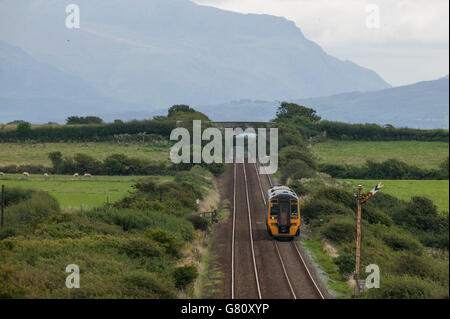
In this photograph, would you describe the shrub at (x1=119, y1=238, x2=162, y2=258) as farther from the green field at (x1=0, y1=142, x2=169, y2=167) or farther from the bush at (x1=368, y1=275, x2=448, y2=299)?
the green field at (x1=0, y1=142, x2=169, y2=167)

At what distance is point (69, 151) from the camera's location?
87.6m

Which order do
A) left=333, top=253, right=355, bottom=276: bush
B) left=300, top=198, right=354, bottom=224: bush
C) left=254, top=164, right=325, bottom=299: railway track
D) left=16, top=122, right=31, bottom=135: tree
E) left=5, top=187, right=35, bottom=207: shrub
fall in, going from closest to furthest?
left=254, top=164, right=325, bottom=299: railway track
left=333, top=253, right=355, bottom=276: bush
left=5, top=187, right=35, bottom=207: shrub
left=300, top=198, right=354, bottom=224: bush
left=16, top=122, right=31, bottom=135: tree

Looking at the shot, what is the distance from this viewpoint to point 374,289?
84.0 feet

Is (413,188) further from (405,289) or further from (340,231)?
(405,289)

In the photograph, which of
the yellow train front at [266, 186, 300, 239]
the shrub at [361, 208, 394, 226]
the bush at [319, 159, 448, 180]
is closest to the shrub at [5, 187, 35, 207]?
the yellow train front at [266, 186, 300, 239]

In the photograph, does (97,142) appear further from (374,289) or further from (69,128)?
(374,289)

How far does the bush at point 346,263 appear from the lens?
3170cm

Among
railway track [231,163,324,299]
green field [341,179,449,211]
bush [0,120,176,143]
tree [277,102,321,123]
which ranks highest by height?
tree [277,102,321,123]

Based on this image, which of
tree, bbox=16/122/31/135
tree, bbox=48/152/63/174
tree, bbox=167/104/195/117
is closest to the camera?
tree, bbox=48/152/63/174

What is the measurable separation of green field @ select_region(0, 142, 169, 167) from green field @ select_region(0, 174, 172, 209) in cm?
997

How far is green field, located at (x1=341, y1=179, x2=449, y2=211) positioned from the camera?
53.9 meters

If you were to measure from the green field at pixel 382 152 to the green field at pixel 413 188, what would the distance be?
10.1 metres

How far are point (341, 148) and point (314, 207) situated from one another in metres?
56.4
